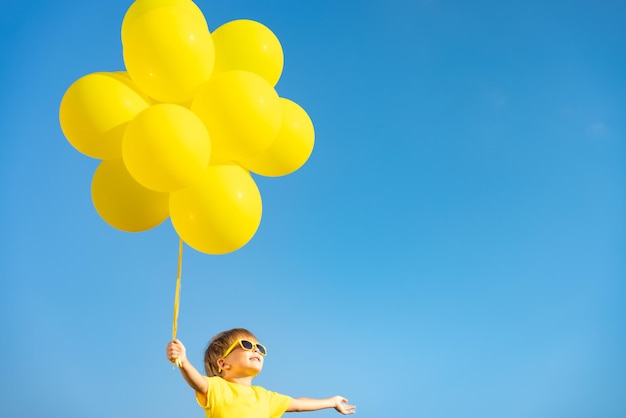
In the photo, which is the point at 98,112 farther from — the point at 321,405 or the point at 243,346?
the point at 321,405

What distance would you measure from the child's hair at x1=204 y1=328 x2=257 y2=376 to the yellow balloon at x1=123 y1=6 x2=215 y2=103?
6.78 ft

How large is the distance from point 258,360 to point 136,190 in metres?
1.74

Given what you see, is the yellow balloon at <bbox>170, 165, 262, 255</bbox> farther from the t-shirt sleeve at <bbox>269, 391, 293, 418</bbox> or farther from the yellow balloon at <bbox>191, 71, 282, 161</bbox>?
the t-shirt sleeve at <bbox>269, 391, 293, 418</bbox>

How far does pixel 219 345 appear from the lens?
5324 mm

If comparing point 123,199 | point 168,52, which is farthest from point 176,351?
point 168,52

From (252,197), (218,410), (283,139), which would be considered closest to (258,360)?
(218,410)

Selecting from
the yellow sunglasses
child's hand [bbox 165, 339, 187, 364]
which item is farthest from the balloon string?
the yellow sunglasses

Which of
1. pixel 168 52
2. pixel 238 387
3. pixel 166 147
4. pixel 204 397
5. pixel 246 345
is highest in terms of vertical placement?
pixel 168 52

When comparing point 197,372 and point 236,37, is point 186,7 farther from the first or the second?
point 197,372

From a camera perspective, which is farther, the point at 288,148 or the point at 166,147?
the point at 288,148

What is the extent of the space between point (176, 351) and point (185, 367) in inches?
7.9

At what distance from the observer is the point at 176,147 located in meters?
4.25

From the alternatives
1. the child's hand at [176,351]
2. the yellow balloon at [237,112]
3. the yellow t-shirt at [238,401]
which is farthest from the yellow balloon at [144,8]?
the yellow t-shirt at [238,401]

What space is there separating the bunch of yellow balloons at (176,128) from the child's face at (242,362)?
3.14 ft
